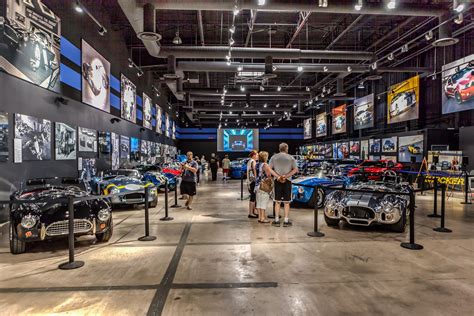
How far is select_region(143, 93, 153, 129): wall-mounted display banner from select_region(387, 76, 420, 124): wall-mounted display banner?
1488 centimetres

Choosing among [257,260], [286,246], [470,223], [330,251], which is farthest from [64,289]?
[470,223]

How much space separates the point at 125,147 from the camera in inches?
588

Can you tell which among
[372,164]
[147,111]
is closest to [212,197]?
[372,164]

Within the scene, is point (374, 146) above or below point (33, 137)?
above

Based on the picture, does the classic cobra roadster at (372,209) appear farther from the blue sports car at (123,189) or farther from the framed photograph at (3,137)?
the framed photograph at (3,137)

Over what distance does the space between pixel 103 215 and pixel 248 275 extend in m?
2.68

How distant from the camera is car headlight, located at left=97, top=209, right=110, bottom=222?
4941 millimetres

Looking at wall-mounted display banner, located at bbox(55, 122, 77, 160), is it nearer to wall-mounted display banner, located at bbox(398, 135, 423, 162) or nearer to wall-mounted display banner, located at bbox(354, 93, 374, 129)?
wall-mounted display banner, located at bbox(398, 135, 423, 162)

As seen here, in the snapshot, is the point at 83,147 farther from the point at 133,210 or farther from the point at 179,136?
the point at 179,136

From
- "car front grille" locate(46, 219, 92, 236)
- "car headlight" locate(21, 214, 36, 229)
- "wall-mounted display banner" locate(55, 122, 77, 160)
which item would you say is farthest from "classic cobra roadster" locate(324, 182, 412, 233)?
"wall-mounted display banner" locate(55, 122, 77, 160)

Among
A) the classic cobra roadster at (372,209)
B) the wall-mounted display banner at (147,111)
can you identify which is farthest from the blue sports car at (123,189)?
the wall-mounted display banner at (147,111)

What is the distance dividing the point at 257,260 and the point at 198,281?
104cm

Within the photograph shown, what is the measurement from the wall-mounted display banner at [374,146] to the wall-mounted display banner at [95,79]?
15.8 m

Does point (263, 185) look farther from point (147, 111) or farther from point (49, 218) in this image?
point (147, 111)
